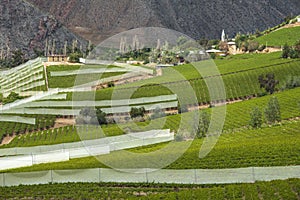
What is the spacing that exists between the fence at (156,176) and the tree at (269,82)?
39942mm

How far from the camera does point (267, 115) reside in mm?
42000

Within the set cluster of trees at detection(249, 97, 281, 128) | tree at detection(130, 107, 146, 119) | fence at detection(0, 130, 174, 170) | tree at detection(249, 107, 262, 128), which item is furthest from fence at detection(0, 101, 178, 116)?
fence at detection(0, 130, 174, 170)

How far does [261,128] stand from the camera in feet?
128

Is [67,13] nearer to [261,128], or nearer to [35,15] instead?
[35,15]

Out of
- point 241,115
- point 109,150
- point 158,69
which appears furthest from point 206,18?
point 109,150

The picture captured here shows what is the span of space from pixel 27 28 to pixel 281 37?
2850 inches

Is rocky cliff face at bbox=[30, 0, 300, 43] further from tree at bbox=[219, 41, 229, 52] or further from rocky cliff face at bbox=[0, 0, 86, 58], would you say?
tree at bbox=[219, 41, 229, 52]

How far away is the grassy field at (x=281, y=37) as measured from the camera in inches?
3833

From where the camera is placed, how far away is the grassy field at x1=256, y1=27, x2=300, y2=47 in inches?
3833

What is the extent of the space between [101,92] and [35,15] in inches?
3879

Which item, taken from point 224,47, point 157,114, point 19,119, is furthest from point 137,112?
point 224,47

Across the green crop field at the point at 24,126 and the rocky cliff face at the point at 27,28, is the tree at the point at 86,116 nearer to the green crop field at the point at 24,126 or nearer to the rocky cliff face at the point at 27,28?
the green crop field at the point at 24,126

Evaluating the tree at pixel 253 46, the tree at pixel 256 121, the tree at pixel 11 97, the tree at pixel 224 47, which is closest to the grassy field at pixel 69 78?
the tree at pixel 11 97

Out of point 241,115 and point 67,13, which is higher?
point 67,13
